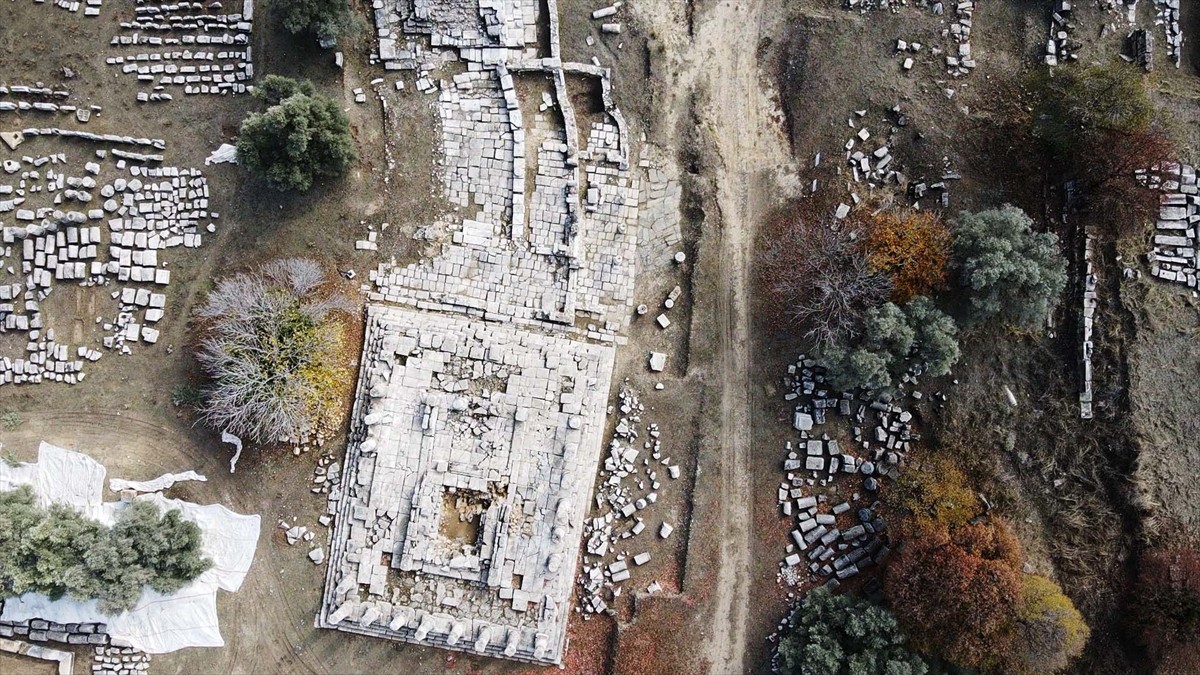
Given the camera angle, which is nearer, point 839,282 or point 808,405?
point 839,282

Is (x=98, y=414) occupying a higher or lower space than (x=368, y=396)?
lower

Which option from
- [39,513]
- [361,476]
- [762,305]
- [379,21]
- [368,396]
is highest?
[379,21]

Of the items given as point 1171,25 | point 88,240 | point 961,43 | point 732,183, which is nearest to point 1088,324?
point 961,43

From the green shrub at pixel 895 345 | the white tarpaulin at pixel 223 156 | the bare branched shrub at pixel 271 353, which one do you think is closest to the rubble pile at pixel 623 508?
the green shrub at pixel 895 345

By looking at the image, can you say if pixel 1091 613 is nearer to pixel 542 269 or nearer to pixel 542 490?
pixel 542 490

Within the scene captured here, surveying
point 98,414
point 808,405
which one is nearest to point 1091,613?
point 808,405

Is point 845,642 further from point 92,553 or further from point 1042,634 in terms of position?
point 92,553
